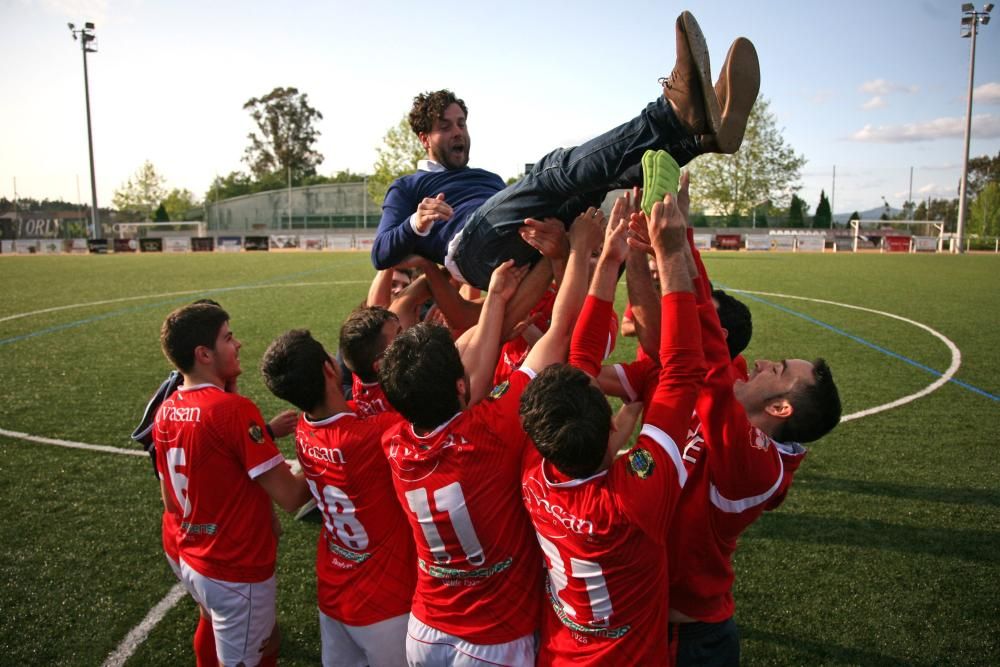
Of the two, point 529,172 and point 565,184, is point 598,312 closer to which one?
point 565,184

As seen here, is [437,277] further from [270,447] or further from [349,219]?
[349,219]

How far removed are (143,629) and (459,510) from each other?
→ 2631 millimetres

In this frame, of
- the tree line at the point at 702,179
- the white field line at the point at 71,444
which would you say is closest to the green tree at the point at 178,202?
the tree line at the point at 702,179

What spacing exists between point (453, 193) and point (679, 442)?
Answer: 2841mm

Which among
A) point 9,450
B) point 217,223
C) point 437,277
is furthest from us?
point 217,223

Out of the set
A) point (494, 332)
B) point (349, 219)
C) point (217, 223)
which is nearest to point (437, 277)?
point (494, 332)

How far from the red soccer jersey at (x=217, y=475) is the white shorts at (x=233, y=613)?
0.04 metres

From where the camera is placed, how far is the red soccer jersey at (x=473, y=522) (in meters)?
2.38

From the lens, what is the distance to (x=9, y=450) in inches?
261

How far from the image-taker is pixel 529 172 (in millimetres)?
3729

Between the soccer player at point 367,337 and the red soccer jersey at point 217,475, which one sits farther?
the soccer player at point 367,337

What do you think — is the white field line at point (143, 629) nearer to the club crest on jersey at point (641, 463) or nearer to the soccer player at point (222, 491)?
the soccer player at point (222, 491)

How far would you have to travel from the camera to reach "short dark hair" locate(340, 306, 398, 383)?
10.9 ft

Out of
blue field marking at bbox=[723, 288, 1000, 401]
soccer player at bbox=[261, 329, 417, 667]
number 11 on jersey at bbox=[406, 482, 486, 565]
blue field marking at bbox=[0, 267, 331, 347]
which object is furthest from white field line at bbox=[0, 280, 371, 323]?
number 11 on jersey at bbox=[406, 482, 486, 565]
